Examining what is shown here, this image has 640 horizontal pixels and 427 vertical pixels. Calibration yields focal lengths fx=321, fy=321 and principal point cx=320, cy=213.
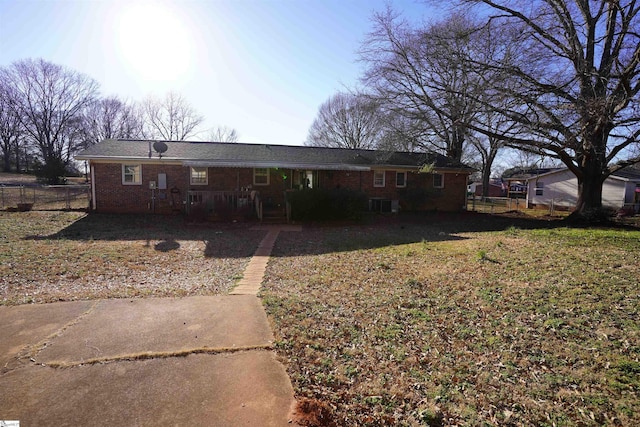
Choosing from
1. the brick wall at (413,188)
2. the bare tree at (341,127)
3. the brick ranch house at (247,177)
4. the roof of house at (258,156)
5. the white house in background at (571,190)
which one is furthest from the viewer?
the bare tree at (341,127)

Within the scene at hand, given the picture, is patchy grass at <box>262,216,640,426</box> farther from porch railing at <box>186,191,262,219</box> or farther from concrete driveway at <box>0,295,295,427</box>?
porch railing at <box>186,191,262,219</box>

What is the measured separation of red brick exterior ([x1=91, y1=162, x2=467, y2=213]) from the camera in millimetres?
14977

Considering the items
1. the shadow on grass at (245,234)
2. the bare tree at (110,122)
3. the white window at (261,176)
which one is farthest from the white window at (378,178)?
the bare tree at (110,122)

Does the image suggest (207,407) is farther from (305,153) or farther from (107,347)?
(305,153)

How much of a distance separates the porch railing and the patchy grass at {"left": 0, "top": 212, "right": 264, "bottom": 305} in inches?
42.5

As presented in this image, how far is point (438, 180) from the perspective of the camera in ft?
62.5

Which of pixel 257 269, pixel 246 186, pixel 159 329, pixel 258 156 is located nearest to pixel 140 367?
pixel 159 329

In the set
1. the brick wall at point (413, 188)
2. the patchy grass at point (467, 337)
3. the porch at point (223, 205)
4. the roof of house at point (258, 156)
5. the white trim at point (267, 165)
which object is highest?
the roof of house at point (258, 156)

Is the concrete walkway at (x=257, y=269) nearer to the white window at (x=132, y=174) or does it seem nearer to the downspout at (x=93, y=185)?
the white window at (x=132, y=174)

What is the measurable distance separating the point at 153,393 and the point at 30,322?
2556 millimetres

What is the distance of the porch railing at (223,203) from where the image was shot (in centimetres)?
1354

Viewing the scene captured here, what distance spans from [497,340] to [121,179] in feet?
53.5

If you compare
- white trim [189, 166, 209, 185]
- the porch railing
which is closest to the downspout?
white trim [189, 166, 209, 185]

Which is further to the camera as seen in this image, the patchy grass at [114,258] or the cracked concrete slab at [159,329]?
the patchy grass at [114,258]
